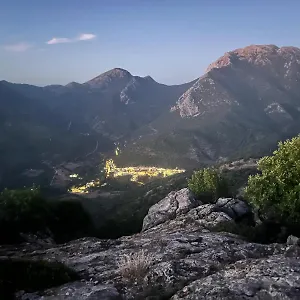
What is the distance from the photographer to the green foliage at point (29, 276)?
49.0ft

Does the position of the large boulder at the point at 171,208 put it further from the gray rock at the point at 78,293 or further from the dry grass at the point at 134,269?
the gray rock at the point at 78,293

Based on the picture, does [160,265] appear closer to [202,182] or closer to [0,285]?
[0,285]

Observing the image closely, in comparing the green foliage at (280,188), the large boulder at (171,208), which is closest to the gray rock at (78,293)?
the green foliage at (280,188)

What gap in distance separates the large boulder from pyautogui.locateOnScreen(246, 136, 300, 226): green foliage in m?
7.85

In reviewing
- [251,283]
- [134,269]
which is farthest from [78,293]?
[251,283]

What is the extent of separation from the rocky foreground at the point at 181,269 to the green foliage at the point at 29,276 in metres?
0.41

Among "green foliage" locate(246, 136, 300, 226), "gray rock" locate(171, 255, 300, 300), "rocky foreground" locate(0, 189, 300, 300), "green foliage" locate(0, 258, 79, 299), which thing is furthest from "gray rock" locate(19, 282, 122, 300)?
"green foliage" locate(246, 136, 300, 226)

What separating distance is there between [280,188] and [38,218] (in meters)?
30.0

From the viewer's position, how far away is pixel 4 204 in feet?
158

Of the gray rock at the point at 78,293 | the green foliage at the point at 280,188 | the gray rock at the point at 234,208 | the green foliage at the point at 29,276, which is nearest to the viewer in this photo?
the gray rock at the point at 78,293

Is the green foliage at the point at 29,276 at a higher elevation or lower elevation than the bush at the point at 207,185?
higher

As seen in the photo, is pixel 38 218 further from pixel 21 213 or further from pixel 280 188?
pixel 280 188

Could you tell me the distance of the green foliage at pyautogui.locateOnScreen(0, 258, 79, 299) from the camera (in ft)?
49.0

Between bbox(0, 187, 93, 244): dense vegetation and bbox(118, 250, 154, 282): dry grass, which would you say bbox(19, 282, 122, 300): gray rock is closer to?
bbox(118, 250, 154, 282): dry grass
